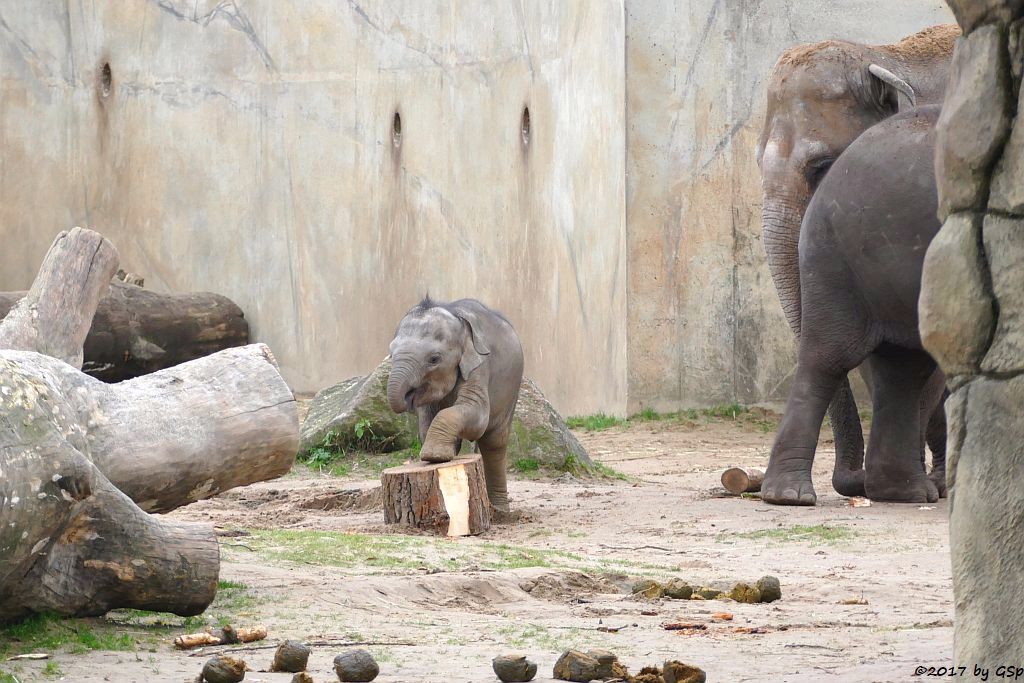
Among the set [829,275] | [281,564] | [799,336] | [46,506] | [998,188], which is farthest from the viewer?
[799,336]

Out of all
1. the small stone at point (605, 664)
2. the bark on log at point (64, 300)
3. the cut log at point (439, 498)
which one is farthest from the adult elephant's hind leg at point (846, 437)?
the small stone at point (605, 664)

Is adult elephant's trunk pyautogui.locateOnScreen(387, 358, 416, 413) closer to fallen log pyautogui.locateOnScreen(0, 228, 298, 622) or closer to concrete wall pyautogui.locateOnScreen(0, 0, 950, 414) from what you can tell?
fallen log pyautogui.locateOnScreen(0, 228, 298, 622)

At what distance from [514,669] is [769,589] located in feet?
5.50

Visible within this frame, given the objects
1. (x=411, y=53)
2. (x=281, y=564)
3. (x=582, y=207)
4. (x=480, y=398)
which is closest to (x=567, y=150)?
(x=582, y=207)

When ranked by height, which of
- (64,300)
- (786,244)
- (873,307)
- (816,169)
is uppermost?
(816,169)

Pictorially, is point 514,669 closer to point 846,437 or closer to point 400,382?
point 400,382

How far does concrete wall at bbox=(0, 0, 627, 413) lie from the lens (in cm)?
1278

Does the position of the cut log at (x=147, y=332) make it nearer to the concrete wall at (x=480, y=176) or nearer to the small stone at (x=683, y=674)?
the concrete wall at (x=480, y=176)

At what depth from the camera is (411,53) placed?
1340 centimetres

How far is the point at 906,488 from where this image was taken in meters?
7.69

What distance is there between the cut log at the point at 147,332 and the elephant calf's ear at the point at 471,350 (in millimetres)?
5926

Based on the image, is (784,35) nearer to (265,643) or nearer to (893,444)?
(893,444)

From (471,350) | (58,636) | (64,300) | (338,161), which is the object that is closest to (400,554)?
(64,300)

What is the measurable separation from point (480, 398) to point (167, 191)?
8.04 metres
